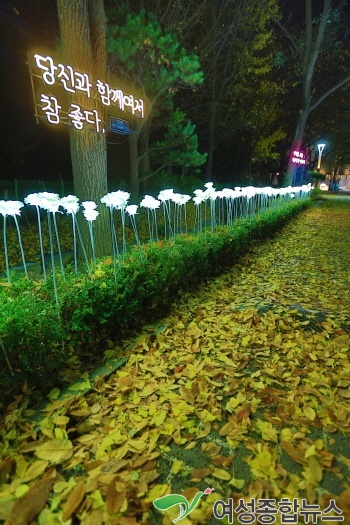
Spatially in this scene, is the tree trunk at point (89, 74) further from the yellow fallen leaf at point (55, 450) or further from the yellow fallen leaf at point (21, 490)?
the yellow fallen leaf at point (21, 490)

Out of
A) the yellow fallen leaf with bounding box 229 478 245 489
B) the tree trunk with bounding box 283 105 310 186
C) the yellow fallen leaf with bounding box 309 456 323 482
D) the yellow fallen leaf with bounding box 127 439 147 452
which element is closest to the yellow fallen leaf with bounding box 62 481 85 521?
the yellow fallen leaf with bounding box 127 439 147 452

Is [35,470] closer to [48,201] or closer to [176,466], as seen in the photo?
[176,466]

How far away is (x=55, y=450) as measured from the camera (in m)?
1.98

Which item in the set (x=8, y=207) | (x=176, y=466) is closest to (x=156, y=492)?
(x=176, y=466)

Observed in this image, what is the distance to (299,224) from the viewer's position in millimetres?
12438

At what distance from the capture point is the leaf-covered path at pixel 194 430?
1.70 meters

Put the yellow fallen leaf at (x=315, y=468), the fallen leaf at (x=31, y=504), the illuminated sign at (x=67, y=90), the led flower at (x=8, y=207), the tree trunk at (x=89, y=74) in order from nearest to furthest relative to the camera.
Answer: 1. the fallen leaf at (x=31, y=504)
2. the yellow fallen leaf at (x=315, y=468)
3. the led flower at (x=8, y=207)
4. the tree trunk at (x=89, y=74)
5. the illuminated sign at (x=67, y=90)

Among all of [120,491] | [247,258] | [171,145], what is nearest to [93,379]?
[120,491]

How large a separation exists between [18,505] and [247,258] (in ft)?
19.1

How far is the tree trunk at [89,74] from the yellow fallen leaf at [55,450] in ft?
11.6

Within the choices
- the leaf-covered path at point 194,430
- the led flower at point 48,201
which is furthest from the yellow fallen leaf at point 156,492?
the led flower at point 48,201

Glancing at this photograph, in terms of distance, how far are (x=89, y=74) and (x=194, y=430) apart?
5.09 metres

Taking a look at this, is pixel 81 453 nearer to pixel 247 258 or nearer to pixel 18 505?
pixel 18 505

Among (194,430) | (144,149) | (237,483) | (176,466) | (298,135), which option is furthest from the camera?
(298,135)
